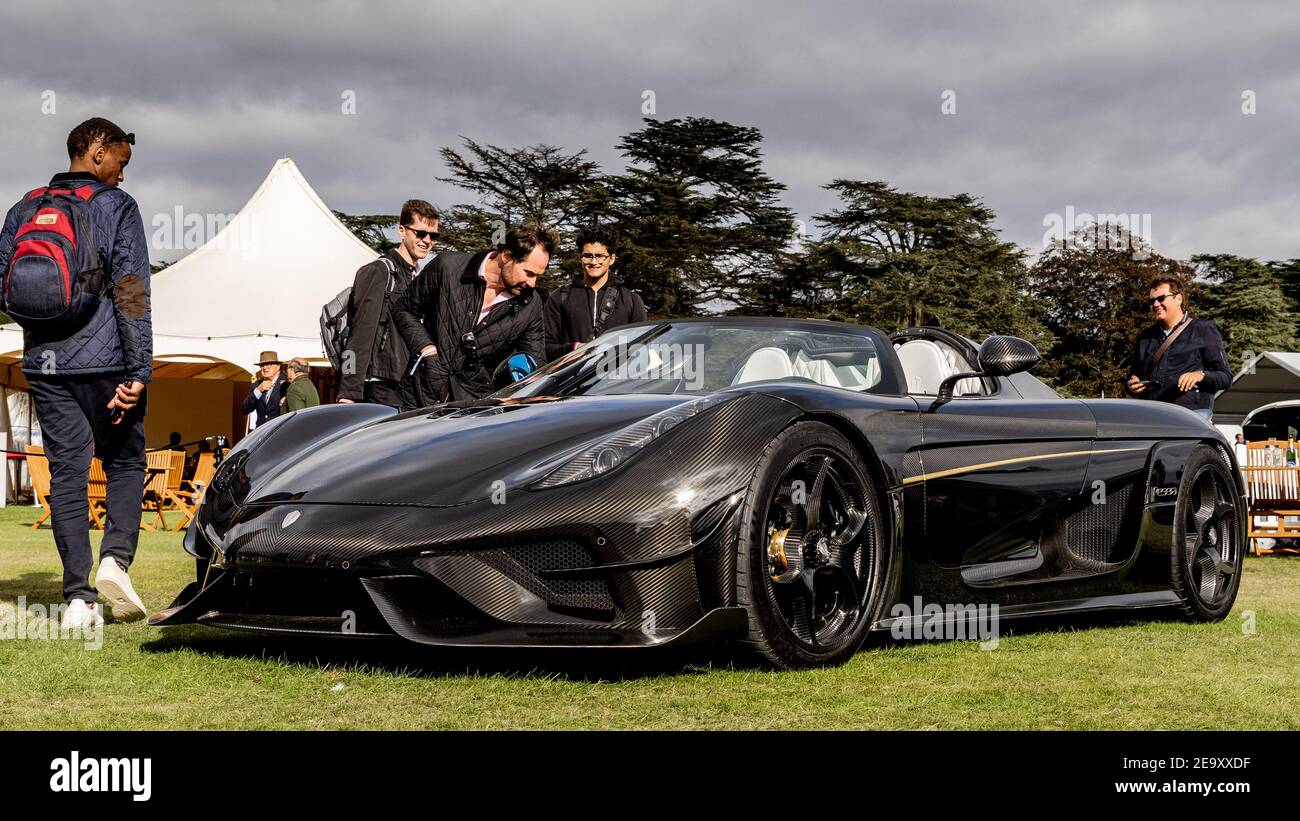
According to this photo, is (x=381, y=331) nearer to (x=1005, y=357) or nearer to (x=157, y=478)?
(x=1005, y=357)

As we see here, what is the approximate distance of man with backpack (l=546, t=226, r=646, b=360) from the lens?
26.1 feet

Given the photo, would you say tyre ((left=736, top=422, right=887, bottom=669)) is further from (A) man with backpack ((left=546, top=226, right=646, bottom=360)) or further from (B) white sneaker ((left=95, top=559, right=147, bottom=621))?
(A) man with backpack ((left=546, top=226, right=646, bottom=360))

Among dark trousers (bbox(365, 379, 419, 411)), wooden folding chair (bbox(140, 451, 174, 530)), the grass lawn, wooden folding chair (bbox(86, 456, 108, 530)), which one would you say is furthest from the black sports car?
wooden folding chair (bbox(140, 451, 174, 530))

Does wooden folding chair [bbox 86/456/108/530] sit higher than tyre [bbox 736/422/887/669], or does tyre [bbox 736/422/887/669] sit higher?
tyre [bbox 736/422/887/669]

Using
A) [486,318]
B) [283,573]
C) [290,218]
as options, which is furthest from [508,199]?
[283,573]

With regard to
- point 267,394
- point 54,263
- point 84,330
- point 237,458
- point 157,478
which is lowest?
point 157,478

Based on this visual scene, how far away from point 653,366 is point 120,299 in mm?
2285

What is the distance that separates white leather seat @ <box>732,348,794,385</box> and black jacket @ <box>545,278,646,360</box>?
2612mm

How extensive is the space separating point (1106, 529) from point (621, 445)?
2466mm

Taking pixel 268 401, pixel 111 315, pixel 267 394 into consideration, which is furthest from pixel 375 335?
pixel 267 394

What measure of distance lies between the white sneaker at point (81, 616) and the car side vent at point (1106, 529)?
3.76 m

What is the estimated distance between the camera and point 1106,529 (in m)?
5.55

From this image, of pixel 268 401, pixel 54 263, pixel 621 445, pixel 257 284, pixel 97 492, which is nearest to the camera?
pixel 621 445
